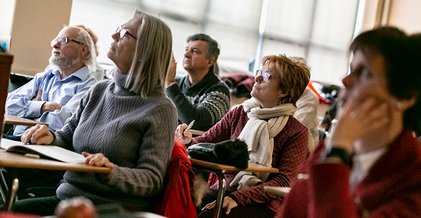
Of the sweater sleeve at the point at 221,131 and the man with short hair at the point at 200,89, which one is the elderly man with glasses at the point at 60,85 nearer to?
the man with short hair at the point at 200,89

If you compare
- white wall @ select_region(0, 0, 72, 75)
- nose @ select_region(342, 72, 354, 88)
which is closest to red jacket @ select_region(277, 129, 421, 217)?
nose @ select_region(342, 72, 354, 88)

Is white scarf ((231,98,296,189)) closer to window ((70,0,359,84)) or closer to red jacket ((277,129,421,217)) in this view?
red jacket ((277,129,421,217))

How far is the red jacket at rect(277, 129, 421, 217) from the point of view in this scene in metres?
1.31

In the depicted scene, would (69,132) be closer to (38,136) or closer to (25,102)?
(38,136)

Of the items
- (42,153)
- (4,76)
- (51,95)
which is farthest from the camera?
(51,95)

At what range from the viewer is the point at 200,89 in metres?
4.73

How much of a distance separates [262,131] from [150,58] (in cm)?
100

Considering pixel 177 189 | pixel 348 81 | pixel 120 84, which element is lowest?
pixel 177 189

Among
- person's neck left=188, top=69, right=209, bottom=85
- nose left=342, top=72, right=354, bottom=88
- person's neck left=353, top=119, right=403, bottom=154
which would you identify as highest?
nose left=342, top=72, right=354, bottom=88

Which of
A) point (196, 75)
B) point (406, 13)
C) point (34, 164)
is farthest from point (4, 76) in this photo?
point (406, 13)

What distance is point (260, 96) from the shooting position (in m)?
3.69

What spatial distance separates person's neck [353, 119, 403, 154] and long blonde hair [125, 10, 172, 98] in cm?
140

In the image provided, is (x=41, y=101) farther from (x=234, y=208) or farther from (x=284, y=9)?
(x=284, y=9)

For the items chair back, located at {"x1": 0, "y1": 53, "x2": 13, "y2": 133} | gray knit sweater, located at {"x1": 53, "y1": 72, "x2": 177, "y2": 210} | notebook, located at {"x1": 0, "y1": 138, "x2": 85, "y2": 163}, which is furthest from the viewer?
gray knit sweater, located at {"x1": 53, "y1": 72, "x2": 177, "y2": 210}
